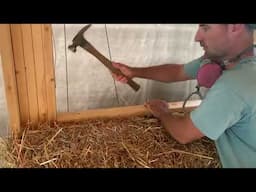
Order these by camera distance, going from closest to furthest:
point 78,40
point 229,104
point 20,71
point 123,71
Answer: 1. point 229,104
2. point 20,71
3. point 78,40
4. point 123,71

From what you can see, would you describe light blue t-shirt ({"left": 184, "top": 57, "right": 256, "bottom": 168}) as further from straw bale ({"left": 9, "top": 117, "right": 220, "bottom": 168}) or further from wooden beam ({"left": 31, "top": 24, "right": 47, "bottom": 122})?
wooden beam ({"left": 31, "top": 24, "right": 47, "bottom": 122})

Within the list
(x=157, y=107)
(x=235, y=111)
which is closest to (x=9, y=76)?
(x=157, y=107)

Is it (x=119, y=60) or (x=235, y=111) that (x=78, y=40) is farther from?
(x=235, y=111)

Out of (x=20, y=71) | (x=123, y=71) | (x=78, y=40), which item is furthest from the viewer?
(x=123, y=71)

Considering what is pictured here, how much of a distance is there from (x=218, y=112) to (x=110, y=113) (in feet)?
1.61

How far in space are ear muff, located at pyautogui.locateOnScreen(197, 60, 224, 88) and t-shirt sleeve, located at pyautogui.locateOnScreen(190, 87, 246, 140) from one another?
0.12 metres

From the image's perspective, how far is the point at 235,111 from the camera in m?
1.11

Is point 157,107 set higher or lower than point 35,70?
lower

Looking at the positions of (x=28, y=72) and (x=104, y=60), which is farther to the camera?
(x=104, y=60)

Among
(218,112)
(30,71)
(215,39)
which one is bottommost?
(218,112)
